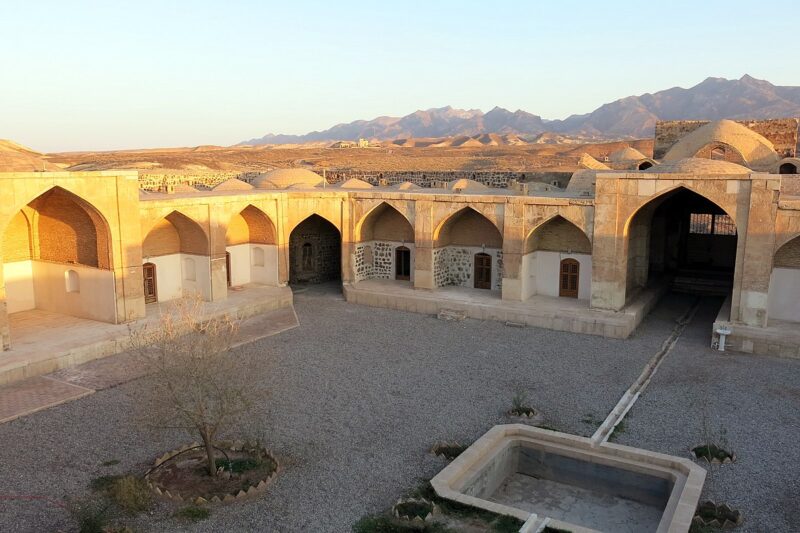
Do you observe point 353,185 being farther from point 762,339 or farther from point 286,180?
point 762,339

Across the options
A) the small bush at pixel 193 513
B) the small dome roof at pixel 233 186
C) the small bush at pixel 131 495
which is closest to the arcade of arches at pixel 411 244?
the small dome roof at pixel 233 186

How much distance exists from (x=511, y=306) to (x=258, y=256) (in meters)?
8.05

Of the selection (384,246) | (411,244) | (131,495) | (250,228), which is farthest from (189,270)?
(131,495)

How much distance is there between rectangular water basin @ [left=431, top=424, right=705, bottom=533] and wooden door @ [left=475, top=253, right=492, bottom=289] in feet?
32.7

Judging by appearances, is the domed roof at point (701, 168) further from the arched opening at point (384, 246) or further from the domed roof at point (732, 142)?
the arched opening at point (384, 246)

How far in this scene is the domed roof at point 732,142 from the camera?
20547 millimetres

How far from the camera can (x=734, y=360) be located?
14.0m

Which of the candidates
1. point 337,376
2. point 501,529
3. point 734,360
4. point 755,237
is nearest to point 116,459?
point 337,376

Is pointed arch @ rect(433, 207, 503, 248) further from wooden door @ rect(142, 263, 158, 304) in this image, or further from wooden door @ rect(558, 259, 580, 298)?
wooden door @ rect(142, 263, 158, 304)

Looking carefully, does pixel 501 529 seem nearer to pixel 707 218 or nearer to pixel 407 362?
pixel 407 362

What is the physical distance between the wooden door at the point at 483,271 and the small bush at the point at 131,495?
13082 millimetres

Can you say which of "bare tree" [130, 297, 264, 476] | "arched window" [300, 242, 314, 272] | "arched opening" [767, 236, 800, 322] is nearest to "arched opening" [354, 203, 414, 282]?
"arched window" [300, 242, 314, 272]

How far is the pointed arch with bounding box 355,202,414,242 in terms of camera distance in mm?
20266

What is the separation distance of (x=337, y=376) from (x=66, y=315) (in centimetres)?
769
